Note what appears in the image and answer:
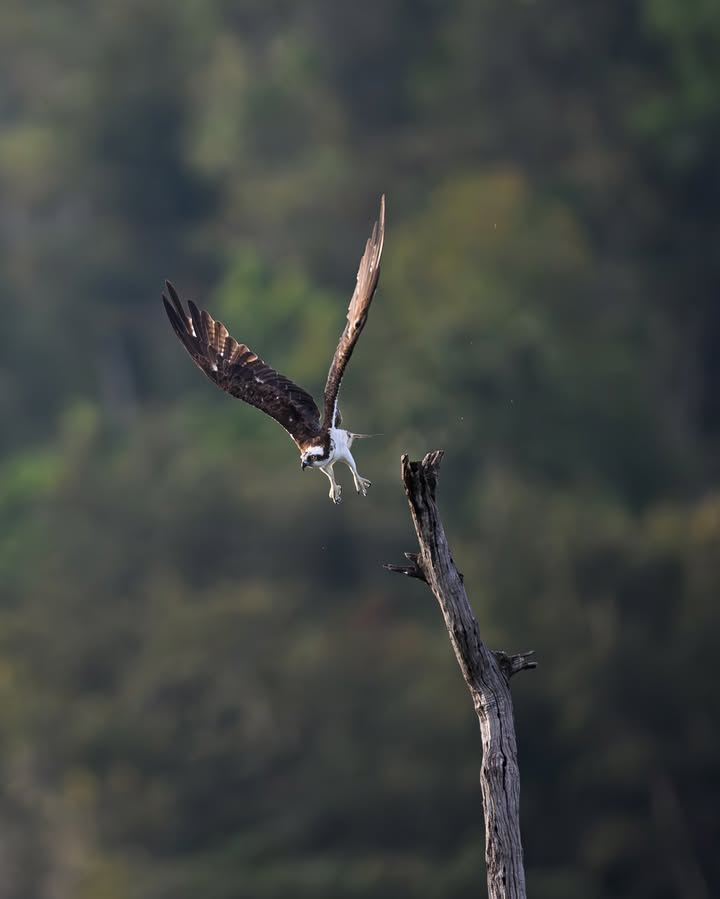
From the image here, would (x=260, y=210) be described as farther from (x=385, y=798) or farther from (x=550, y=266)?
(x=385, y=798)

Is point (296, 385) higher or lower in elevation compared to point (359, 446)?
lower

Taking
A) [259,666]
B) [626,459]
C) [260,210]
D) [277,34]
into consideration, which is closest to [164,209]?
[260,210]

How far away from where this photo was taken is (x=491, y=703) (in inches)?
376

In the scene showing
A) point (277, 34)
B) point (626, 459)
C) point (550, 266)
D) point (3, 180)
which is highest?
point (277, 34)

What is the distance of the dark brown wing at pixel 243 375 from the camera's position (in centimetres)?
1112

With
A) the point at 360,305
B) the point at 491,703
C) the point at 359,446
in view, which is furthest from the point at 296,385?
the point at 359,446

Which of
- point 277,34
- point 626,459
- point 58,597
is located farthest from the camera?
point 277,34

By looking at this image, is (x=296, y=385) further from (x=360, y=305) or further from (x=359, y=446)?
(x=359, y=446)

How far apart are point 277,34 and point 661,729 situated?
1325 inches

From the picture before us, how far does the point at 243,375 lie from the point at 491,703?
3.07 meters

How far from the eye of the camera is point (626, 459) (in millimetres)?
47406

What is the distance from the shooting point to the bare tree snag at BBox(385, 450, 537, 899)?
9297mm

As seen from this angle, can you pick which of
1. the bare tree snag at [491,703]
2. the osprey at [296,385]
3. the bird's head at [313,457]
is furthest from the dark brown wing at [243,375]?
the bare tree snag at [491,703]

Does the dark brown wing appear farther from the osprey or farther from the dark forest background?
the dark forest background
